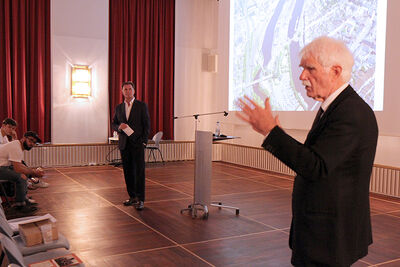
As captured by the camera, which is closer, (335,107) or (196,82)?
(335,107)

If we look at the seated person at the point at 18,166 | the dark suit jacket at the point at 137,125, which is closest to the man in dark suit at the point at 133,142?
the dark suit jacket at the point at 137,125

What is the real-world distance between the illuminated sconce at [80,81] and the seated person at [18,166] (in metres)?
4.30

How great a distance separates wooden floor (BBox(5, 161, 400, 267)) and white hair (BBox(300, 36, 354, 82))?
7.45 ft

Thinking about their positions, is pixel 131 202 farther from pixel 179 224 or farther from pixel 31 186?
pixel 31 186

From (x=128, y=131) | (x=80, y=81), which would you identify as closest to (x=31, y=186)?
(x=128, y=131)

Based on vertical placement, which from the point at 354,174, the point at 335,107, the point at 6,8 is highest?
the point at 6,8

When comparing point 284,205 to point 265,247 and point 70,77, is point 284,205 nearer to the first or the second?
point 265,247

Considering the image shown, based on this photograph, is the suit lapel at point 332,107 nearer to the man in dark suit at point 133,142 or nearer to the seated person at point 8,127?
the man in dark suit at point 133,142

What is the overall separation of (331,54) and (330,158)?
40 centimetres

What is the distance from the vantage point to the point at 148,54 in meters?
9.77

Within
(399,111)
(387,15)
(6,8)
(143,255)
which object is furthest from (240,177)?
(6,8)

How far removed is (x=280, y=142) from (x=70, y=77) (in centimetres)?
832

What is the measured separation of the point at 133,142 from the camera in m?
5.21

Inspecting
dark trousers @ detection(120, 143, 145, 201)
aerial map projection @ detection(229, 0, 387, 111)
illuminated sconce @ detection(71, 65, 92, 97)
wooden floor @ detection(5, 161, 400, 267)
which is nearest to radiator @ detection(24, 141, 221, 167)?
illuminated sconce @ detection(71, 65, 92, 97)
